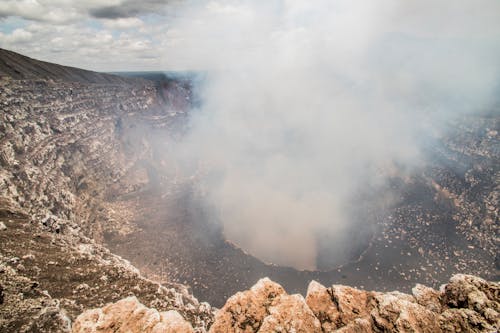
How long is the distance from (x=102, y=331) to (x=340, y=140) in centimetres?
7481

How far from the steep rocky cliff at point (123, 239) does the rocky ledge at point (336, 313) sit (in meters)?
0.05

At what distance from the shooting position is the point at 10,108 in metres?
41.9

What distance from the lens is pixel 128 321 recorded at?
10992 millimetres

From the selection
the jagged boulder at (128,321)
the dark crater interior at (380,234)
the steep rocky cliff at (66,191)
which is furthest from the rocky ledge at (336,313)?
the dark crater interior at (380,234)

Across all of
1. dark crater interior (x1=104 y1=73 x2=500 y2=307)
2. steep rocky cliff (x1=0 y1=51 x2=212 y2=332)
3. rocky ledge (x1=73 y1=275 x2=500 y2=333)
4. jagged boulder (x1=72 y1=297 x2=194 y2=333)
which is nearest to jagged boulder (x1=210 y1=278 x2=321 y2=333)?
rocky ledge (x1=73 y1=275 x2=500 y2=333)

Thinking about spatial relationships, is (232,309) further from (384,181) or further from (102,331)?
(384,181)

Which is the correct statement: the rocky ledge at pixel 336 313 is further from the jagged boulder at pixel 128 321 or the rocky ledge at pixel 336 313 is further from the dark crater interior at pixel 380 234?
the dark crater interior at pixel 380 234

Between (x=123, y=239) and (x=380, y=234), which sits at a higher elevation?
(x=380, y=234)

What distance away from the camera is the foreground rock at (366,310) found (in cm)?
918

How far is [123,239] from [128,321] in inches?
1329

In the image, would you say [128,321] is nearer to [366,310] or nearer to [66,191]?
[366,310]

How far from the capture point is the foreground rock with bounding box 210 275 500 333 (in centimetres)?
918

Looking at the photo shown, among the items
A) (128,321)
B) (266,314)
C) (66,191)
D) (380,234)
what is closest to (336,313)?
(266,314)

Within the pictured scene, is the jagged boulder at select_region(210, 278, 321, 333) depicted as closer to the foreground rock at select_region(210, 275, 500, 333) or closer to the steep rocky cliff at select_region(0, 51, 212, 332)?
the foreground rock at select_region(210, 275, 500, 333)
